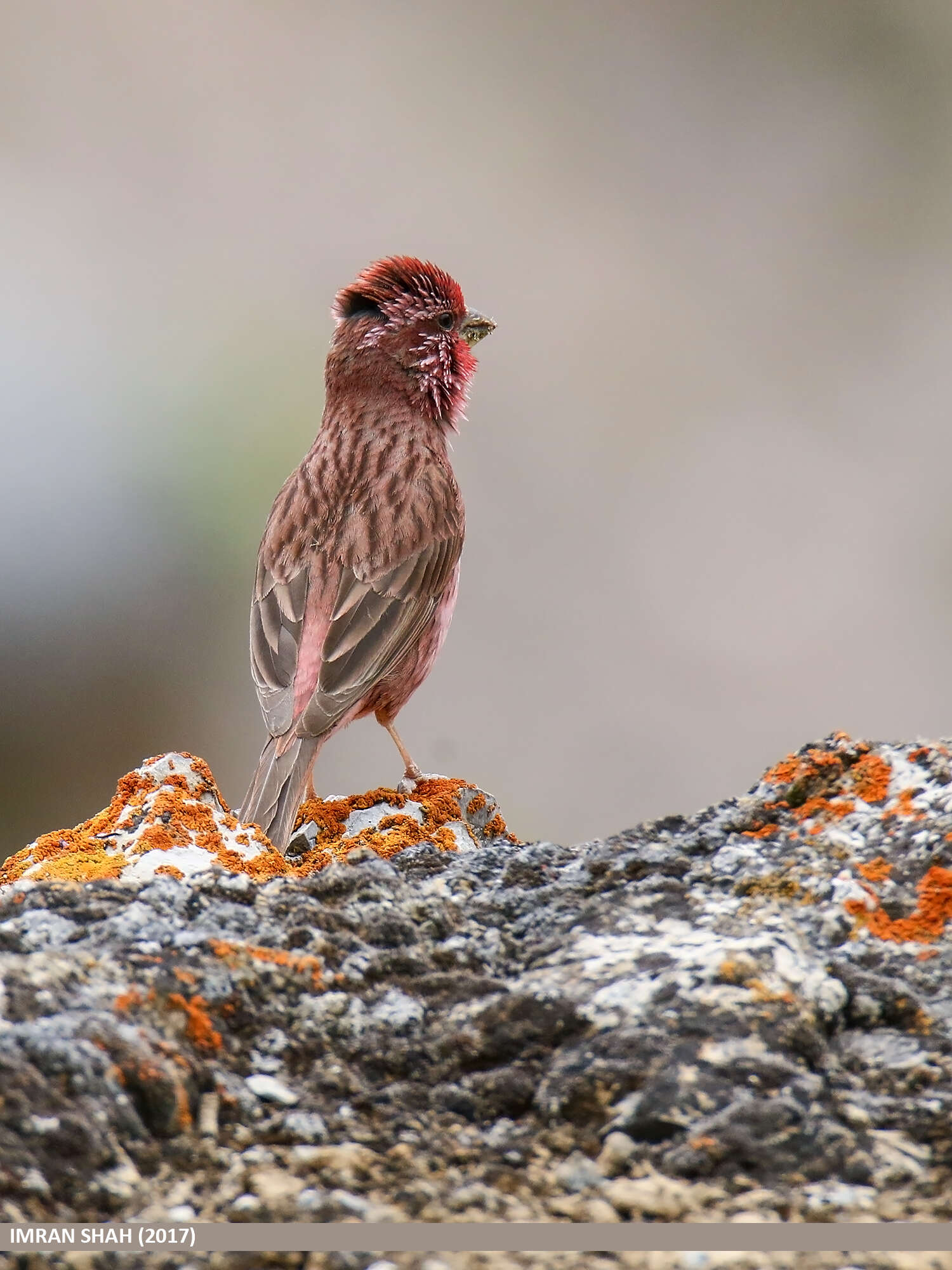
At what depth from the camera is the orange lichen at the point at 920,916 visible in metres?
2.49

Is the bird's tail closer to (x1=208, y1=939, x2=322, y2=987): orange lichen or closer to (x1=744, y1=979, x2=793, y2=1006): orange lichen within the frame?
(x1=208, y1=939, x2=322, y2=987): orange lichen

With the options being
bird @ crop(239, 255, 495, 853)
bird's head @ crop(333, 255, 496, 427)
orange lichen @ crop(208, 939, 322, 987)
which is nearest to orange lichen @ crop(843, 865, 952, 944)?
orange lichen @ crop(208, 939, 322, 987)

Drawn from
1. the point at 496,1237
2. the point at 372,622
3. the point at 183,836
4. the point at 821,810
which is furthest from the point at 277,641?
the point at 496,1237

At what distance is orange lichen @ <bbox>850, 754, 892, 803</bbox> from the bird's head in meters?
4.48

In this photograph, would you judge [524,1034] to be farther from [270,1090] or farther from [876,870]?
[876,870]

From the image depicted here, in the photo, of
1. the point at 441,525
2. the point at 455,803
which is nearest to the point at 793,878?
the point at 455,803

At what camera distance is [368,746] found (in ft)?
31.9

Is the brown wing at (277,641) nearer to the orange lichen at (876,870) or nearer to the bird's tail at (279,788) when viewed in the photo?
the bird's tail at (279,788)

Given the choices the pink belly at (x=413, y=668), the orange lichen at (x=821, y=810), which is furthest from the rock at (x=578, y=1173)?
the pink belly at (x=413, y=668)

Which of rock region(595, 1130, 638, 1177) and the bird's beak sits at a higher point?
the bird's beak

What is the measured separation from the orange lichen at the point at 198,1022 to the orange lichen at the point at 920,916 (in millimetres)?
1161

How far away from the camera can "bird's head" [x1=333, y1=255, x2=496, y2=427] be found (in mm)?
7031

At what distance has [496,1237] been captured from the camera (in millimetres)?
1749

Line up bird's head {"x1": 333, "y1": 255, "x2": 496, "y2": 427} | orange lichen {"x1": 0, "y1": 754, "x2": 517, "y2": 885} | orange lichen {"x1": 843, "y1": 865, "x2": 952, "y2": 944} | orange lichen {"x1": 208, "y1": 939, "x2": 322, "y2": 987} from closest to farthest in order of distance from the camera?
orange lichen {"x1": 208, "y1": 939, "x2": 322, "y2": 987} < orange lichen {"x1": 843, "y1": 865, "x2": 952, "y2": 944} < orange lichen {"x1": 0, "y1": 754, "x2": 517, "y2": 885} < bird's head {"x1": 333, "y1": 255, "x2": 496, "y2": 427}
